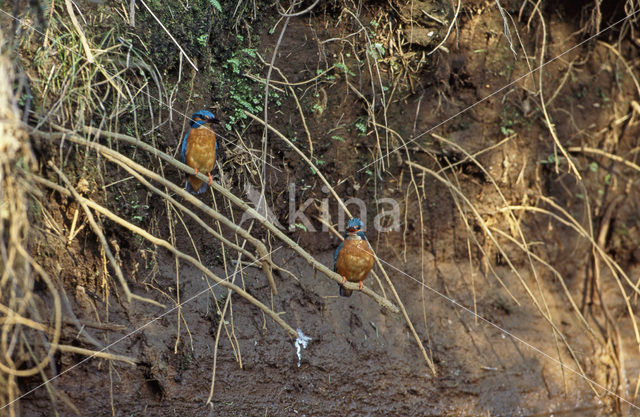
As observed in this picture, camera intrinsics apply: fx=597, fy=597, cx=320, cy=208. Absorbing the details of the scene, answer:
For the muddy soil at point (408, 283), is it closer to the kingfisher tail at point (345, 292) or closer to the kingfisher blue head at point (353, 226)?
the kingfisher tail at point (345, 292)

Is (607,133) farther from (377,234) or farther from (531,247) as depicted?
(377,234)

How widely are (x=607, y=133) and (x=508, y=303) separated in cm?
209

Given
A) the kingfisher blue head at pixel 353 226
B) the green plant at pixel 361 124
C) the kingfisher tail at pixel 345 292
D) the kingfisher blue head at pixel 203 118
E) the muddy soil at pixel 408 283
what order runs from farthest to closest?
the green plant at pixel 361 124, the kingfisher tail at pixel 345 292, the kingfisher blue head at pixel 353 226, the kingfisher blue head at pixel 203 118, the muddy soil at pixel 408 283

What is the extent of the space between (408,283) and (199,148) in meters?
2.19

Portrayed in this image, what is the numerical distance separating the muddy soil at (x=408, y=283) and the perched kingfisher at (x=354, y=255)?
1.54 ft

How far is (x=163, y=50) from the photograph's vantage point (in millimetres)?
4445

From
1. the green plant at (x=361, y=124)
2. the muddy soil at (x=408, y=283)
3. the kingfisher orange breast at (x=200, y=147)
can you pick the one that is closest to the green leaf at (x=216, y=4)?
the muddy soil at (x=408, y=283)

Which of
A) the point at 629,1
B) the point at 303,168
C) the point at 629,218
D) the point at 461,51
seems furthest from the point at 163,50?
the point at 629,218

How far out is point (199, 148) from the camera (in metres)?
4.22

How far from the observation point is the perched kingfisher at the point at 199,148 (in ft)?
13.9

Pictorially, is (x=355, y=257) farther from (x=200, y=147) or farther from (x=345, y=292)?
(x=200, y=147)

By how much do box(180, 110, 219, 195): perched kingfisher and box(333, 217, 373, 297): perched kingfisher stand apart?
1119 mm

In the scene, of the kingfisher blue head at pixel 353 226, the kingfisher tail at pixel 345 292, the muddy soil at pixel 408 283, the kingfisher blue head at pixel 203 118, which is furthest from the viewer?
the kingfisher tail at pixel 345 292

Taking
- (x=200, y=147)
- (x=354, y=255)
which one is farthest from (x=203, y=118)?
(x=354, y=255)
